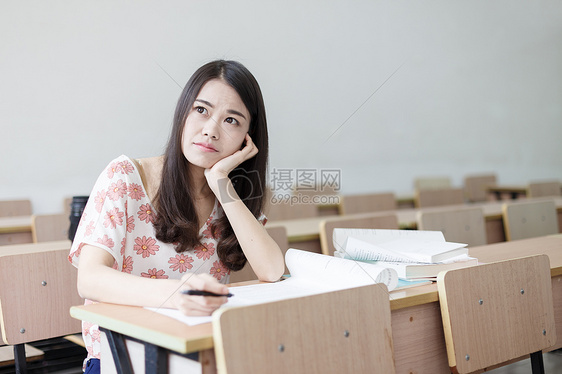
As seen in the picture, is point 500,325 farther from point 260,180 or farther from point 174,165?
point 174,165

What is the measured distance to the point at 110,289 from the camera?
121 centimetres

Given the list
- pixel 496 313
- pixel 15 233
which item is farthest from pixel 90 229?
pixel 15 233

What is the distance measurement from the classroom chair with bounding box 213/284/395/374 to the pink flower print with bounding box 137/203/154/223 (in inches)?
23.3

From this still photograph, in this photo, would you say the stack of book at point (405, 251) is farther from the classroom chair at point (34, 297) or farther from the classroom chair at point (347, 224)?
the classroom chair at point (34, 297)

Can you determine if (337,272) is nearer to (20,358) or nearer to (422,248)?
(422,248)

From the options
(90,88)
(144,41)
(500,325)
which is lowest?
(500,325)

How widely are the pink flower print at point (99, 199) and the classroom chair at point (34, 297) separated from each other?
1.28 feet

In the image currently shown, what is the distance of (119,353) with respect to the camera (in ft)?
3.62

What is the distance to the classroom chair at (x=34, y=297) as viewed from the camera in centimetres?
163

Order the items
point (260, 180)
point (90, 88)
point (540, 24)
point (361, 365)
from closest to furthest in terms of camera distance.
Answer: point (361, 365), point (260, 180), point (90, 88), point (540, 24)

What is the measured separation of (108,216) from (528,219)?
7.17ft

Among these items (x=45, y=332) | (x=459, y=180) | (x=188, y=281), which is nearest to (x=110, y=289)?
(x=188, y=281)

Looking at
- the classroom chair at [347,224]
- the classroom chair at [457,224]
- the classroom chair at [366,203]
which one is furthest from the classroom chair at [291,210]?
the classroom chair at [347,224]

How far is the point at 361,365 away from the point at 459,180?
17.1 feet
